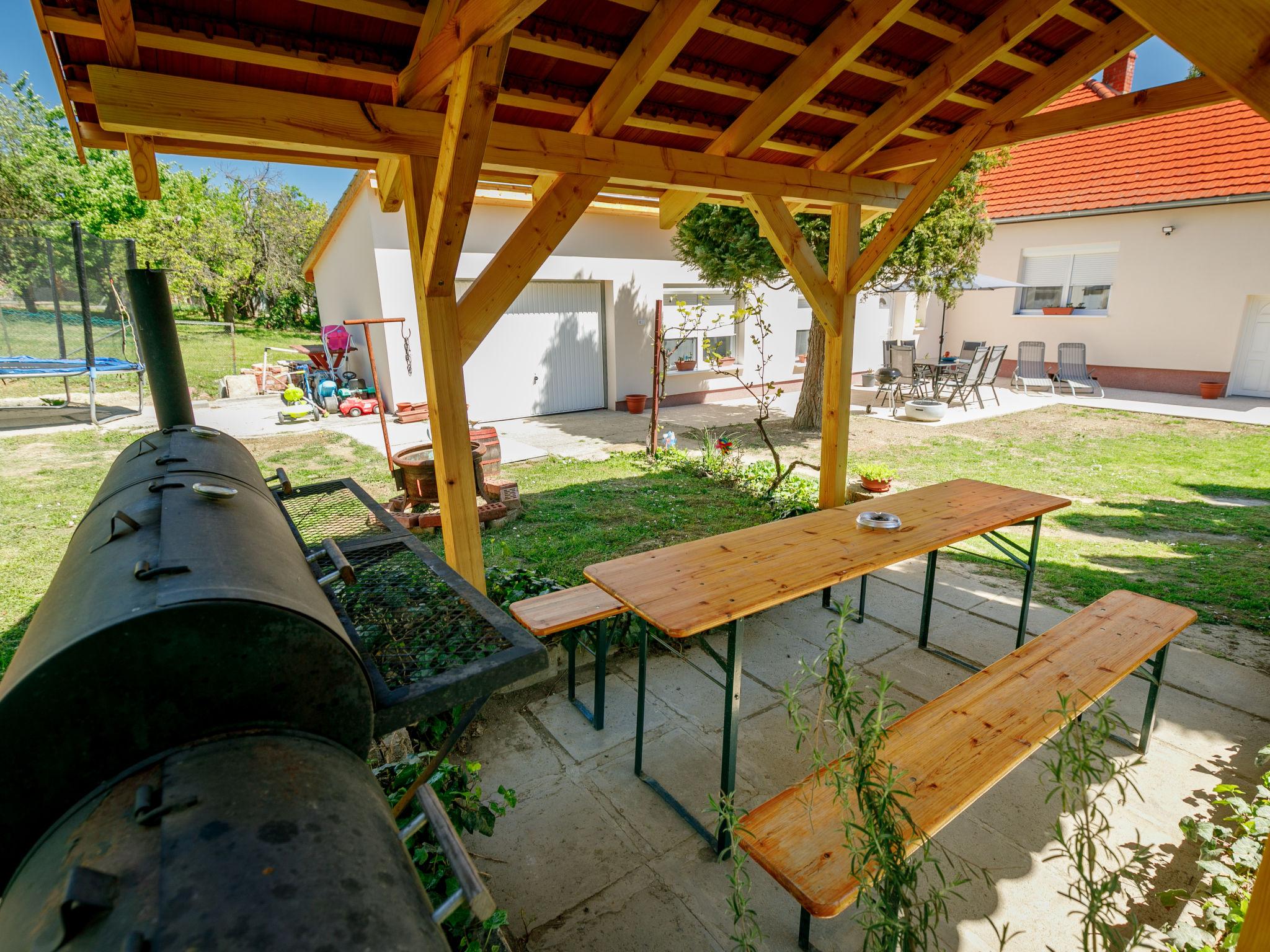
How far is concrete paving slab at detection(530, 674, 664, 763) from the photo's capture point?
9.41 feet

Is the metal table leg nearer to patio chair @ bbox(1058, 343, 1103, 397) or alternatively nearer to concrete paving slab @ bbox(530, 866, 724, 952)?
concrete paving slab @ bbox(530, 866, 724, 952)

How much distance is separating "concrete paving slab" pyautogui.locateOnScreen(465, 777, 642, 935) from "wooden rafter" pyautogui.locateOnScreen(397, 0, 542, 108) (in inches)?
109

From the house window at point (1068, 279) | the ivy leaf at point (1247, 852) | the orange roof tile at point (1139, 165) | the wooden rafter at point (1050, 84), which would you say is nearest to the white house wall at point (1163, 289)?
the house window at point (1068, 279)

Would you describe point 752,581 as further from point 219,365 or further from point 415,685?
point 219,365

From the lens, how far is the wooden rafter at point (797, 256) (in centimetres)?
425

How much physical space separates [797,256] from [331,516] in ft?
13.0

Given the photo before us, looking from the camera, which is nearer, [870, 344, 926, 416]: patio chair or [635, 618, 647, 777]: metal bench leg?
[635, 618, 647, 777]: metal bench leg

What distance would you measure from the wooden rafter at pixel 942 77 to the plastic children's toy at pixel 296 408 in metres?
9.01

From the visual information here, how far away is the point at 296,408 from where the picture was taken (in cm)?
1016

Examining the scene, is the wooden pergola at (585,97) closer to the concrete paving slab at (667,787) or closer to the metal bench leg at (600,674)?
the metal bench leg at (600,674)

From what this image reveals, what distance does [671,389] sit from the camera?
1201 centimetres

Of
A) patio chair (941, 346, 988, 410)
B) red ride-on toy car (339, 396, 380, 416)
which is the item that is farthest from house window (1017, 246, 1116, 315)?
red ride-on toy car (339, 396, 380, 416)

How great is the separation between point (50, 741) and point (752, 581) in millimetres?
2013

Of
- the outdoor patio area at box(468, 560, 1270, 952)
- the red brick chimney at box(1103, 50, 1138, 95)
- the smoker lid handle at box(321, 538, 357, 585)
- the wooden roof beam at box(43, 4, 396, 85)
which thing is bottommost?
the outdoor patio area at box(468, 560, 1270, 952)
